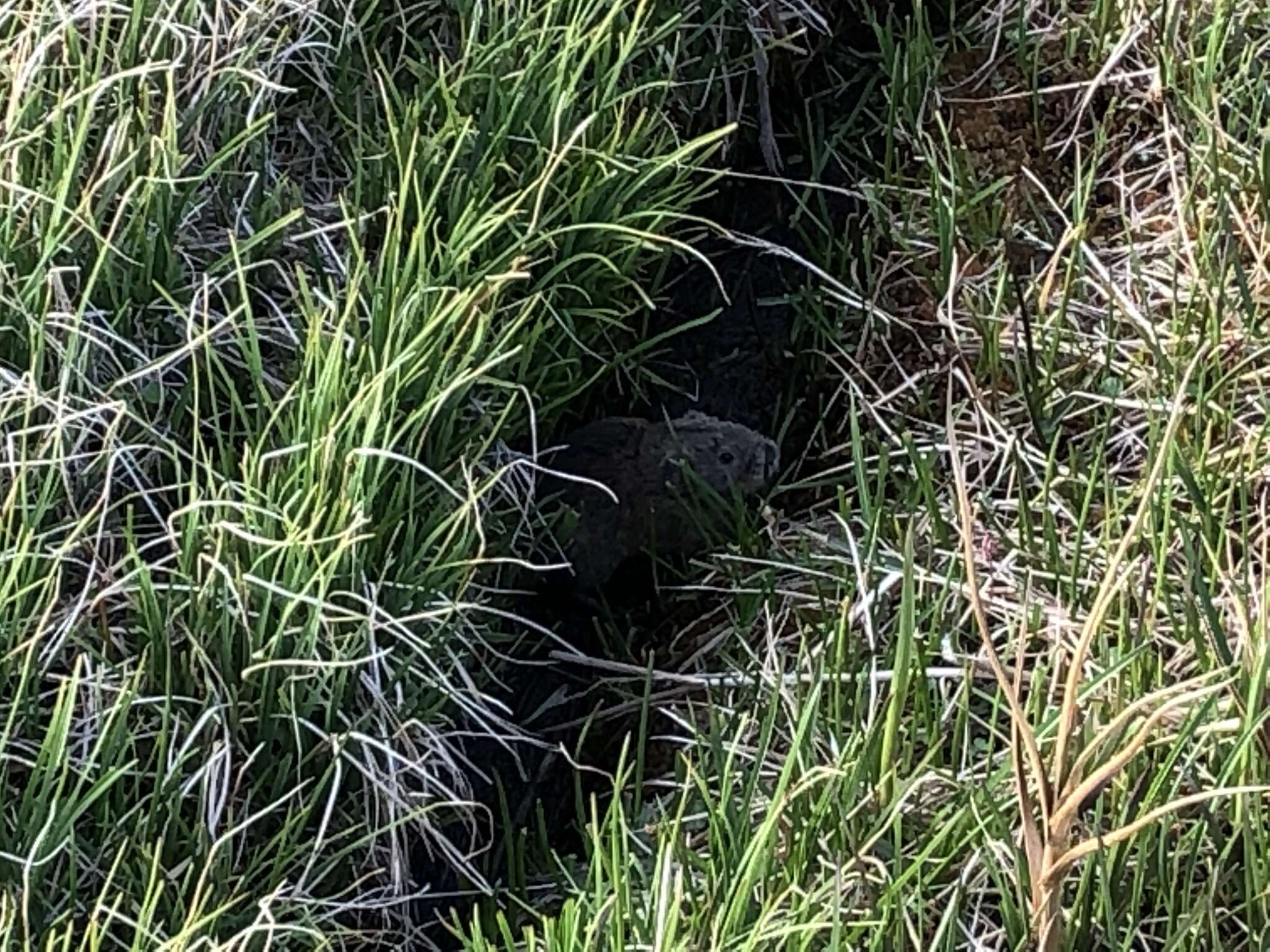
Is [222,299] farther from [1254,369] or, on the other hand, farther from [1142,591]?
[1254,369]

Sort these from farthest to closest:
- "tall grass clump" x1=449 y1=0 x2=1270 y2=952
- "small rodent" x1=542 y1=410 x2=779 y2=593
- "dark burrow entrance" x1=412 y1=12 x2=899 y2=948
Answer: "small rodent" x1=542 y1=410 x2=779 y2=593
"dark burrow entrance" x1=412 y1=12 x2=899 y2=948
"tall grass clump" x1=449 y1=0 x2=1270 y2=952

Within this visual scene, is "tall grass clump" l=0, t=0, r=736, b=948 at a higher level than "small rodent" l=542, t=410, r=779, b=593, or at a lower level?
higher

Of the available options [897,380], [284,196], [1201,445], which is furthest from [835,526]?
[284,196]

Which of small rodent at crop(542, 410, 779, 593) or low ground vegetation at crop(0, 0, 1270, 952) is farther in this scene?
small rodent at crop(542, 410, 779, 593)

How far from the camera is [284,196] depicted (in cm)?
175

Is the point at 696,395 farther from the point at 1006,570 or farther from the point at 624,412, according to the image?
the point at 1006,570

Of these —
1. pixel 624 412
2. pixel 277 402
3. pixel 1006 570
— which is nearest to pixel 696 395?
pixel 624 412

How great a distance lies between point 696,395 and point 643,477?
188 millimetres

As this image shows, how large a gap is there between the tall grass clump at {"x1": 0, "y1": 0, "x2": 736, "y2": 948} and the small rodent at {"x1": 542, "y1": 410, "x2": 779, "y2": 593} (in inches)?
3.4

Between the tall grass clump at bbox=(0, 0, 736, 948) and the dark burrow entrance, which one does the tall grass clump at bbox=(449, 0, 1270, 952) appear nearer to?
the dark burrow entrance

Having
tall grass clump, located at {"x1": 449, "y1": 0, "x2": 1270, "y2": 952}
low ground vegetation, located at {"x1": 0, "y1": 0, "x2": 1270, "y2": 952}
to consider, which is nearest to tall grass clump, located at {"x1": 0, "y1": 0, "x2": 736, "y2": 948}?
low ground vegetation, located at {"x1": 0, "y1": 0, "x2": 1270, "y2": 952}

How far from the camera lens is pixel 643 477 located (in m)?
1.78

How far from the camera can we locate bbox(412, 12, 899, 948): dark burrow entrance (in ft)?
5.12

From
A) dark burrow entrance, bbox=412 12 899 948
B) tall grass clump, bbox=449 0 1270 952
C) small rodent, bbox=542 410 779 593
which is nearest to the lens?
tall grass clump, bbox=449 0 1270 952
